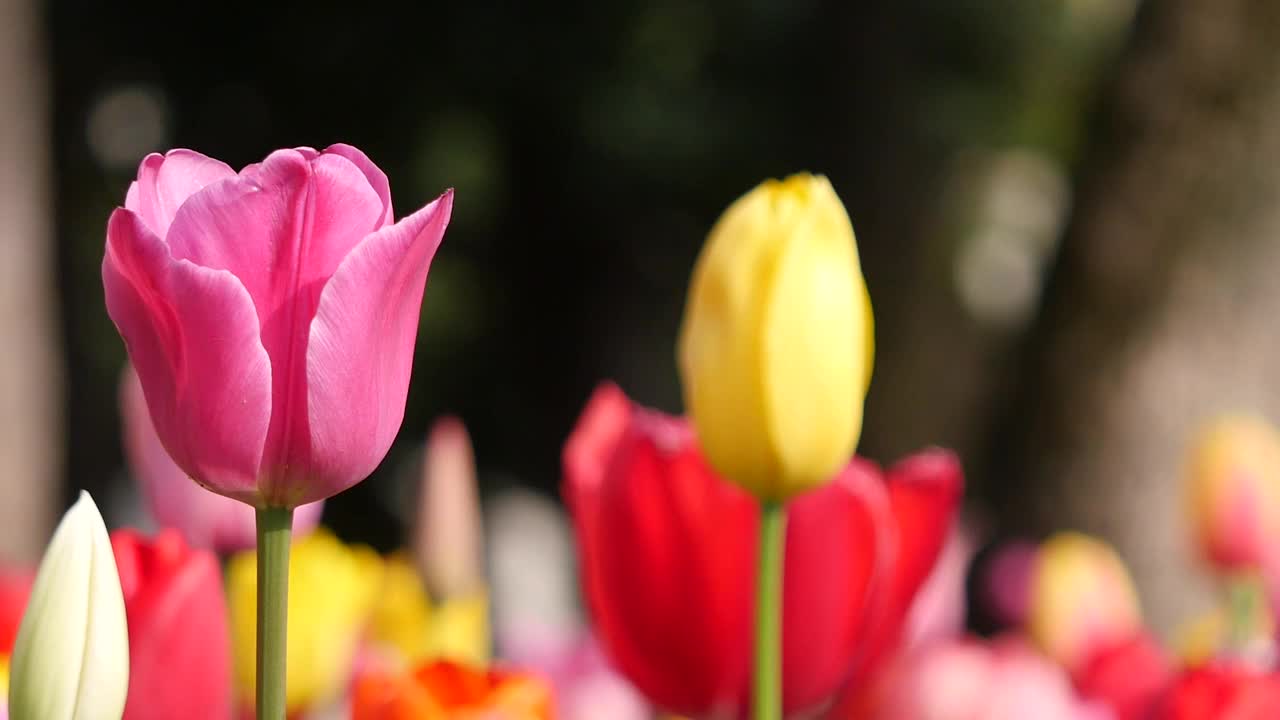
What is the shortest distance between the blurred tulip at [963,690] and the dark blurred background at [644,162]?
137cm

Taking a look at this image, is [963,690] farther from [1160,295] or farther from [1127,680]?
[1160,295]

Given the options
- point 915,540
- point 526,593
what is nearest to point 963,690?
point 915,540

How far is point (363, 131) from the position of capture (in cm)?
495

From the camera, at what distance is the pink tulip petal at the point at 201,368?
0.32m

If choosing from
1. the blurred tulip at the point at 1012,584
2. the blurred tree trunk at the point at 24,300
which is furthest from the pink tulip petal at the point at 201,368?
the blurred tree trunk at the point at 24,300

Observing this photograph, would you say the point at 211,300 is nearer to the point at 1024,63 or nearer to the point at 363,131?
the point at 363,131

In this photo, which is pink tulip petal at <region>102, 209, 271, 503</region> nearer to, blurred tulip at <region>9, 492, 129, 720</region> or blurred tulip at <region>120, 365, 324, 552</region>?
blurred tulip at <region>9, 492, 129, 720</region>

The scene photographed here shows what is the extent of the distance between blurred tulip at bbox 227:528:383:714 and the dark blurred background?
126 centimetres

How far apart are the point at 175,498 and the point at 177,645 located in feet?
0.48

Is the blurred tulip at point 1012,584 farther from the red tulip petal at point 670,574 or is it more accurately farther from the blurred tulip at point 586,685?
the red tulip petal at point 670,574

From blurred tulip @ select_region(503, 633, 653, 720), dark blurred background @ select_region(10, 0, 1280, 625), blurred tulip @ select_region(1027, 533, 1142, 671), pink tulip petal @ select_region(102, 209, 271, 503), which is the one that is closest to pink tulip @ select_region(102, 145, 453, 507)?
pink tulip petal @ select_region(102, 209, 271, 503)

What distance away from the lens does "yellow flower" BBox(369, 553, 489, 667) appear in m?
0.65

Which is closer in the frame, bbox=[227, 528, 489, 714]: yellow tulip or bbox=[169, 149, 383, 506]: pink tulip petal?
bbox=[169, 149, 383, 506]: pink tulip petal

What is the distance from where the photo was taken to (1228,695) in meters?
0.46
